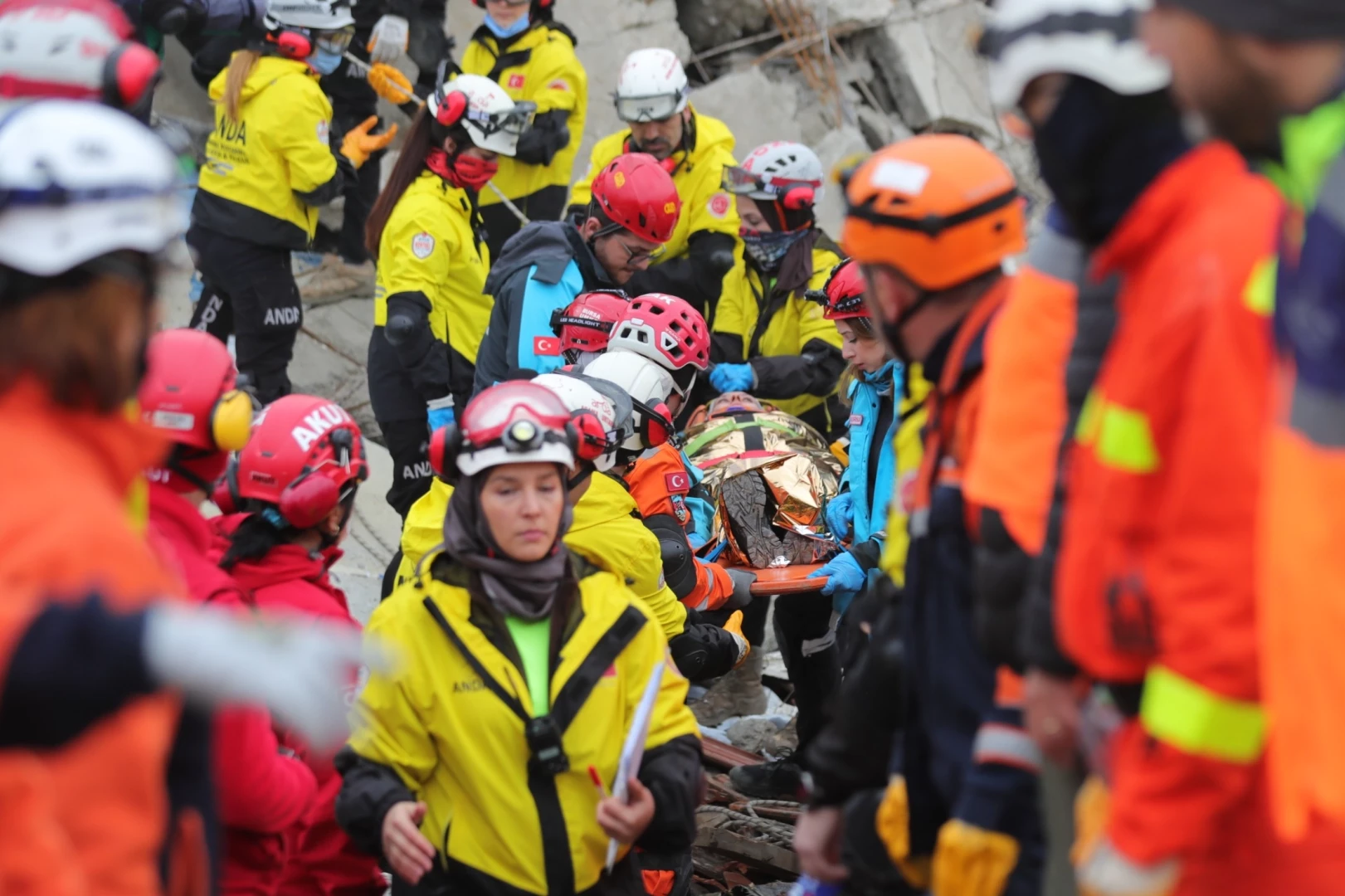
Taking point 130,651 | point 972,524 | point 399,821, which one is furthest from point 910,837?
point 130,651

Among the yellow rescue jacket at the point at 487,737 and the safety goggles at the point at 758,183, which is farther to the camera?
the safety goggles at the point at 758,183

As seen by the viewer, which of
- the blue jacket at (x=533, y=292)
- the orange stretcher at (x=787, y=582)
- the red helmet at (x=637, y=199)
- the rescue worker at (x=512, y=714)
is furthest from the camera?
the red helmet at (x=637, y=199)


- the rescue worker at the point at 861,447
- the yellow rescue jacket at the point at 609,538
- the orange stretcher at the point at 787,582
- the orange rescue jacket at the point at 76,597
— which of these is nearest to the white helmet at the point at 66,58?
the orange rescue jacket at the point at 76,597

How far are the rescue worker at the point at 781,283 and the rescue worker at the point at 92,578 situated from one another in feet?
20.9

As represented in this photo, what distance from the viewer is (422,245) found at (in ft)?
26.4

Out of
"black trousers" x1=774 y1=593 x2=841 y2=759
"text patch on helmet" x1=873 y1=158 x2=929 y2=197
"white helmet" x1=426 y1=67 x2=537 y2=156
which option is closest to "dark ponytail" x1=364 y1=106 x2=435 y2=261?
"white helmet" x1=426 y1=67 x2=537 y2=156

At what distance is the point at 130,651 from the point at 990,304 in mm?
1899

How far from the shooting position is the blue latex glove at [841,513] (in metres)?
6.95

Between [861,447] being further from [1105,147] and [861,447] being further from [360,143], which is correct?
[360,143]

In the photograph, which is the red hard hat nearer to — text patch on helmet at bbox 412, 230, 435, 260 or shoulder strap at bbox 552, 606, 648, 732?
shoulder strap at bbox 552, 606, 648, 732

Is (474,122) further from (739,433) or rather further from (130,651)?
(130,651)

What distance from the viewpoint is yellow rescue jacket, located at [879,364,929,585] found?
357 centimetres

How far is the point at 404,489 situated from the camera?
337 inches

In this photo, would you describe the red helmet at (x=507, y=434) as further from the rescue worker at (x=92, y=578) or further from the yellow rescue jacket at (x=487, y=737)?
the rescue worker at (x=92, y=578)
